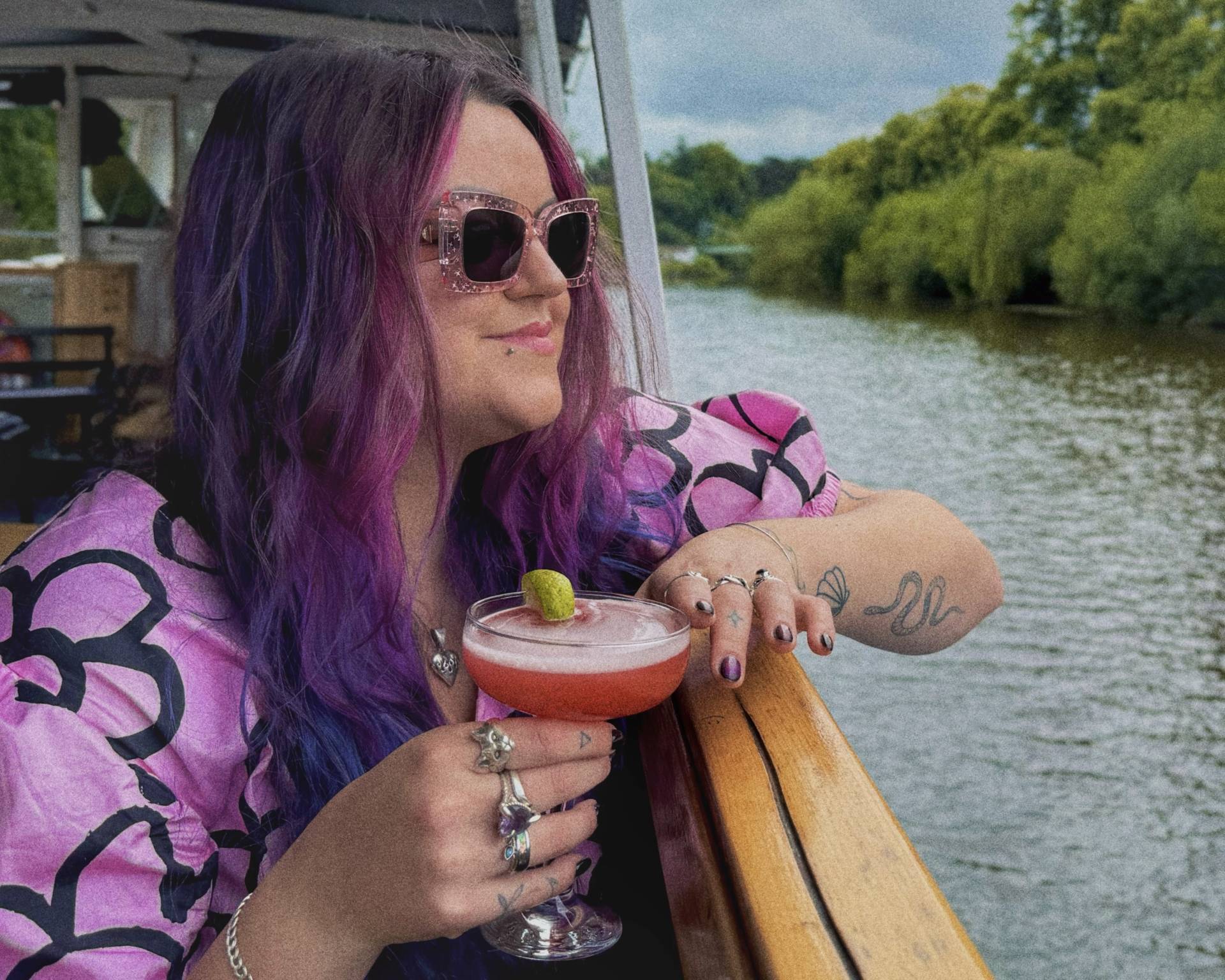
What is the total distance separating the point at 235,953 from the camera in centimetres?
84

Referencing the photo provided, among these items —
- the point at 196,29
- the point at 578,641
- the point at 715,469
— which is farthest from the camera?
the point at 196,29

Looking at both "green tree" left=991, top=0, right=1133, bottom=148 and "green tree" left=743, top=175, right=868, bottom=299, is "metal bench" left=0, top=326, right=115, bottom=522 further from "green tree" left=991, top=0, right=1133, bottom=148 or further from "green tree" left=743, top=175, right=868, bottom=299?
"green tree" left=991, top=0, right=1133, bottom=148

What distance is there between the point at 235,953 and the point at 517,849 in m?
0.23

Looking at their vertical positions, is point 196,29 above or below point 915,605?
above

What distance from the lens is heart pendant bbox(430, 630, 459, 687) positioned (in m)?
1.19

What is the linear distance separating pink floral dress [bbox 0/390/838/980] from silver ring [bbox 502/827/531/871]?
0.29 m

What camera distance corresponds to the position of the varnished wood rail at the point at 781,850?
666mm

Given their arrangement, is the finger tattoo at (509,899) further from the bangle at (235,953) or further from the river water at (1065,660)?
the river water at (1065,660)

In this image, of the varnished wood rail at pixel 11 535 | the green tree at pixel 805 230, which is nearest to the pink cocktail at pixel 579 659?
the varnished wood rail at pixel 11 535

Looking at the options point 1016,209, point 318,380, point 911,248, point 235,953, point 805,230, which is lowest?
point 235,953

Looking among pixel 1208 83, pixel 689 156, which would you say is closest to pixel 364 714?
pixel 689 156

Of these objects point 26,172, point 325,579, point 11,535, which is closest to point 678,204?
point 26,172

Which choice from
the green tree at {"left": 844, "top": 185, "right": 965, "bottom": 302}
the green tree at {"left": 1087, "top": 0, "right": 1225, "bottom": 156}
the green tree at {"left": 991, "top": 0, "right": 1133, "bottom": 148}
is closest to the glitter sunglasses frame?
the green tree at {"left": 844, "top": 185, "right": 965, "bottom": 302}

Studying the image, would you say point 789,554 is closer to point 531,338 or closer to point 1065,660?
point 531,338
